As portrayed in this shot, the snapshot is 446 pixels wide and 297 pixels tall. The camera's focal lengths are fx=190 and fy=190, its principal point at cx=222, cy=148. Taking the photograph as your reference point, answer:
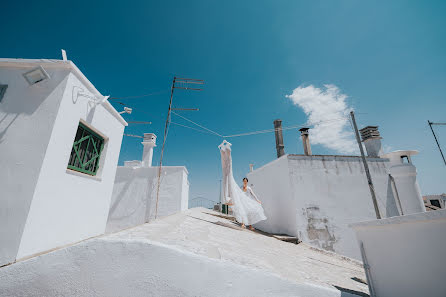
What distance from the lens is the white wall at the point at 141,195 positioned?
9703 millimetres

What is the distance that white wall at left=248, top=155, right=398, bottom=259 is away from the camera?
805cm

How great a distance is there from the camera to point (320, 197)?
8.55 metres

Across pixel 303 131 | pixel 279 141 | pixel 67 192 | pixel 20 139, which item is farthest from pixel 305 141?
pixel 20 139

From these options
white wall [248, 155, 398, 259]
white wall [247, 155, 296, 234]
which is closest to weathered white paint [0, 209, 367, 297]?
white wall [248, 155, 398, 259]

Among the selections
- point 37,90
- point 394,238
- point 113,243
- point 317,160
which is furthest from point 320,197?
point 37,90

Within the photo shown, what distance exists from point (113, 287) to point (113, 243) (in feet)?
1.37

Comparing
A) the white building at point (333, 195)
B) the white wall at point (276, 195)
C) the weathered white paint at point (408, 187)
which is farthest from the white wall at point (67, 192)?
the weathered white paint at point (408, 187)

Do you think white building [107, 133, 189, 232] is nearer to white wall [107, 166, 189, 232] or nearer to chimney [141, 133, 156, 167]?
white wall [107, 166, 189, 232]

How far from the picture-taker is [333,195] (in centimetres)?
873

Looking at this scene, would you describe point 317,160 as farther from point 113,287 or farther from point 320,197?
point 113,287

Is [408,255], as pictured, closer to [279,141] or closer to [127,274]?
[127,274]

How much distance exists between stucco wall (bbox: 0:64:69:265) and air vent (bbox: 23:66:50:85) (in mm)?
82

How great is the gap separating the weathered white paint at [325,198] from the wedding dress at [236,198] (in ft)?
7.72

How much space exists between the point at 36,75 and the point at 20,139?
4.04ft
